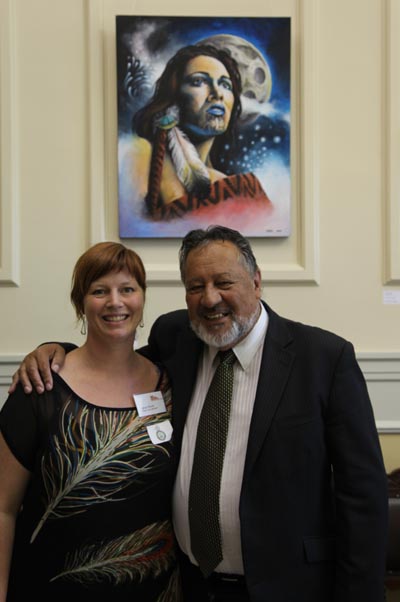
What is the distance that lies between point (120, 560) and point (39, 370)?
2.04 ft

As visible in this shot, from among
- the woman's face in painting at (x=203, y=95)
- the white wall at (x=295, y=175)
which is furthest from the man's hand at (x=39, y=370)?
the woman's face in painting at (x=203, y=95)

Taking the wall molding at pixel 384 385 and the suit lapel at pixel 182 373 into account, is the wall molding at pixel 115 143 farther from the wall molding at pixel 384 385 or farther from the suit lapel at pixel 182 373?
the suit lapel at pixel 182 373

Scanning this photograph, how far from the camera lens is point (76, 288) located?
5.90 feet

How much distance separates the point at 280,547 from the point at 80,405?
0.72m

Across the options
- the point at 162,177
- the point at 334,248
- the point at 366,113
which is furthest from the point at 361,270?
the point at 162,177

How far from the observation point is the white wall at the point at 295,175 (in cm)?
291

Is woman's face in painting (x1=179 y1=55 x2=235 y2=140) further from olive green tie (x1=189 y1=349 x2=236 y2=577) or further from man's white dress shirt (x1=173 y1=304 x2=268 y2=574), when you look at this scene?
olive green tie (x1=189 y1=349 x2=236 y2=577)

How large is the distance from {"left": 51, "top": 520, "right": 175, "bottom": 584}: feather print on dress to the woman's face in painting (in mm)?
1991

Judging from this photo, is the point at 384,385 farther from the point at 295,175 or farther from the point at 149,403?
the point at 149,403

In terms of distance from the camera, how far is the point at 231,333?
5.67 ft

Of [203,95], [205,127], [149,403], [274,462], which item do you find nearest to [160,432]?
[149,403]

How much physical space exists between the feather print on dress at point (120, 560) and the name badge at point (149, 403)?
341 mm

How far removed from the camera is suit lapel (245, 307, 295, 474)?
1605 millimetres

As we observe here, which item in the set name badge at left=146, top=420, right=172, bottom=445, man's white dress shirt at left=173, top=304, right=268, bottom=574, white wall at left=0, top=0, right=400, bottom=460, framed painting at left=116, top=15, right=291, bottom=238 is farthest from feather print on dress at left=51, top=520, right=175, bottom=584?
framed painting at left=116, top=15, right=291, bottom=238
